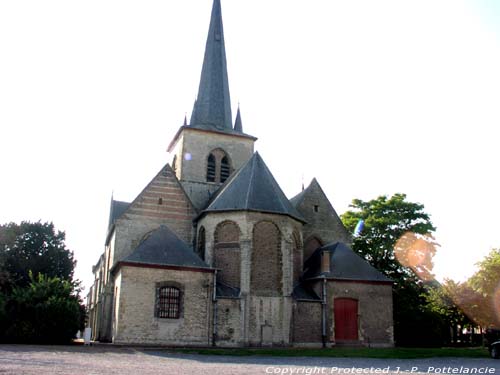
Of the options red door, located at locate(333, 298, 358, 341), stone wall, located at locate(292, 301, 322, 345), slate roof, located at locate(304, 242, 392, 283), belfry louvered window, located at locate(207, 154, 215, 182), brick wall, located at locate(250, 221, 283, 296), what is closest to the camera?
brick wall, located at locate(250, 221, 283, 296)

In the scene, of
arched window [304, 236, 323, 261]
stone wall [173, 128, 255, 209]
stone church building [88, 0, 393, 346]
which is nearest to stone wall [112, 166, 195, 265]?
stone church building [88, 0, 393, 346]

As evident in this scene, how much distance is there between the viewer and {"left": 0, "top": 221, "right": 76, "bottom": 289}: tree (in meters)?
35.5

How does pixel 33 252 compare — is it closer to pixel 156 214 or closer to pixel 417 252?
pixel 156 214

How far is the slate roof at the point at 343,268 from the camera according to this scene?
27391 mm

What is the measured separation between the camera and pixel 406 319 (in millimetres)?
31516

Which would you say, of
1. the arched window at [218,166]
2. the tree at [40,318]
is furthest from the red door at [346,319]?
the arched window at [218,166]

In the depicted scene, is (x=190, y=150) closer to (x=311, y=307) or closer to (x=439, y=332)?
(x=311, y=307)

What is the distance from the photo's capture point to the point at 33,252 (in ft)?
123

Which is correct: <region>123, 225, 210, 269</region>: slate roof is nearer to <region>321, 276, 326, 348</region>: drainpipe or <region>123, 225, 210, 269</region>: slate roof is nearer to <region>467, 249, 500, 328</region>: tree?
<region>321, 276, 326, 348</region>: drainpipe

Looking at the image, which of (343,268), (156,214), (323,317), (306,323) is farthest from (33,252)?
(343,268)

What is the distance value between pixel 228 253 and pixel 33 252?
60.9 ft

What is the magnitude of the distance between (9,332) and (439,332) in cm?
2392

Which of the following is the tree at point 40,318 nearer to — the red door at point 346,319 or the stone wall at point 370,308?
the stone wall at point 370,308

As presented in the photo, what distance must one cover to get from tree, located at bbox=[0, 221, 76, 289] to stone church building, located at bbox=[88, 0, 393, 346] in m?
7.45
